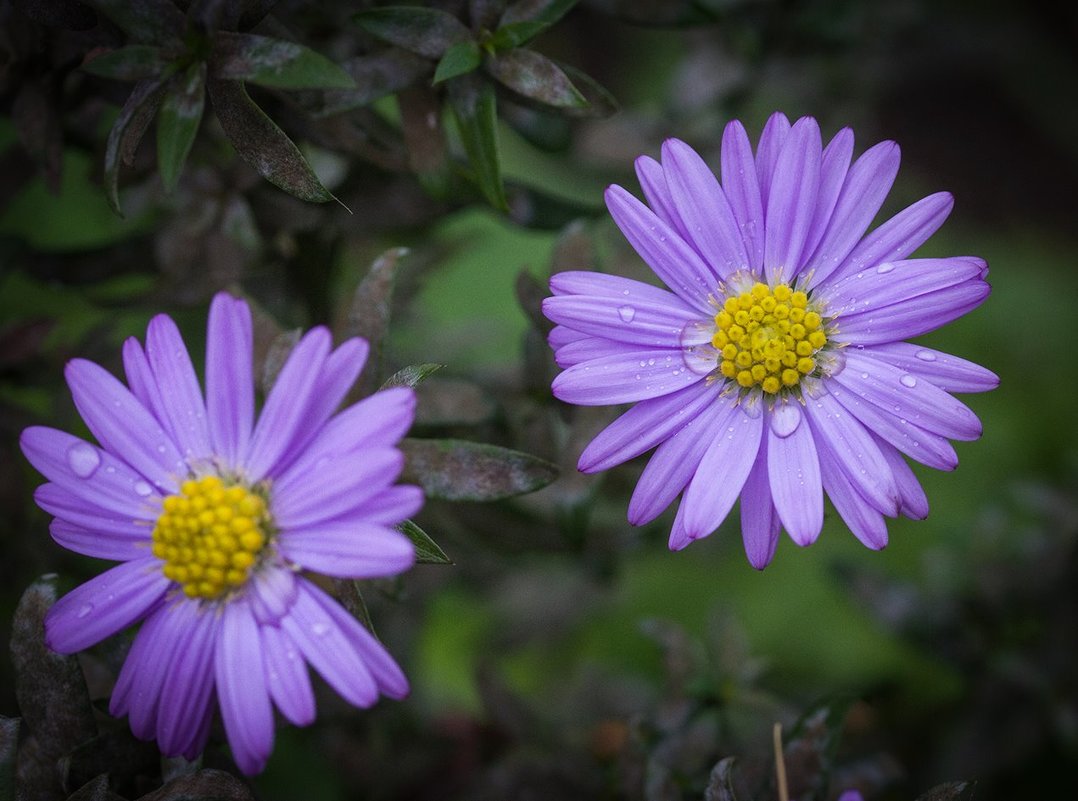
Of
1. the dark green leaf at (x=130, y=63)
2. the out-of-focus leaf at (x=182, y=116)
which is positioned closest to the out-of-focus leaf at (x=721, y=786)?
the out-of-focus leaf at (x=182, y=116)

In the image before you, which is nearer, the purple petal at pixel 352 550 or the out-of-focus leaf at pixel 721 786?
the purple petal at pixel 352 550

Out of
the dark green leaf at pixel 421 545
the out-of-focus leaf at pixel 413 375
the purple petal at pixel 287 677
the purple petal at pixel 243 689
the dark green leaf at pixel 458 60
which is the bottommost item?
the purple petal at pixel 243 689

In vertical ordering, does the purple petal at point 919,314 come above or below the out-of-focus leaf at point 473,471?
above

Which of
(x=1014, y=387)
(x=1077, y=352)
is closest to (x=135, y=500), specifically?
(x=1014, y=387)

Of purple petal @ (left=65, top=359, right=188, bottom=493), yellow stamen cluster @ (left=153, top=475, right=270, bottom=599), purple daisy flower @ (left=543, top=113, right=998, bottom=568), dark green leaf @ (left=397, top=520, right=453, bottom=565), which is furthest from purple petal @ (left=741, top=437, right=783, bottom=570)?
purple petal @ (left=65, top=359, right=188, bottom=493)

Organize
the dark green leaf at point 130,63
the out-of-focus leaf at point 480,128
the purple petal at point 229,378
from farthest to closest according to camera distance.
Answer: the out-of-focus leaf at point 480,128, the dark green leaf at point 130,63, the purple petal at point 229,378

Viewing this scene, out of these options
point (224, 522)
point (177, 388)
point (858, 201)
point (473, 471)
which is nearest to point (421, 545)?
point (473, 471)

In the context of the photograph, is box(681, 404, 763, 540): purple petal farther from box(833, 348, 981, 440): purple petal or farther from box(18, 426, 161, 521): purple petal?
box(18, 426, 161, 521): purple petal

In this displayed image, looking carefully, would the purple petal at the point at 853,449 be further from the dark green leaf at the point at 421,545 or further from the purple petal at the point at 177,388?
the purple petal at the point at 177,388

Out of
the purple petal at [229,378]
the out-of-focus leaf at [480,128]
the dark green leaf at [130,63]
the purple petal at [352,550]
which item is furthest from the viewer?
the out-of-focus leaf at [480,128]
